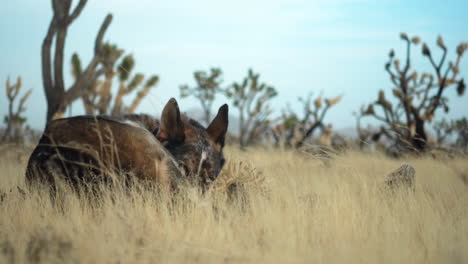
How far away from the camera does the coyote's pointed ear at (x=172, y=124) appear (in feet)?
13.2

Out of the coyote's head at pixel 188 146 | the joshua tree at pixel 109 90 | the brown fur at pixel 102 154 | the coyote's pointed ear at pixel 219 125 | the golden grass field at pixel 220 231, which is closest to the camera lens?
the golden grass field at pixel 220 231

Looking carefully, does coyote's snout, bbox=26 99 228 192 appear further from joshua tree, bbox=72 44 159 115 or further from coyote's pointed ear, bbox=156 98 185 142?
joshua tree, bbox=72 44 159 115

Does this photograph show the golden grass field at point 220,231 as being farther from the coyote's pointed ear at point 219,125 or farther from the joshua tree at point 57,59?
the joshua tree at point 57,59

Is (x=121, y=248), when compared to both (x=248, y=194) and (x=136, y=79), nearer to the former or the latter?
(x=248, y=194)

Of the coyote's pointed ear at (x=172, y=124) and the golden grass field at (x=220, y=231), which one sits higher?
the coyote's pointed ear at (x=172, y=124)

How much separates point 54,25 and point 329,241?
35.7 feet

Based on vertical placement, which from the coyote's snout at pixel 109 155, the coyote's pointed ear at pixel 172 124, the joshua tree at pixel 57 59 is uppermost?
the joshua tree at pixel 57 59

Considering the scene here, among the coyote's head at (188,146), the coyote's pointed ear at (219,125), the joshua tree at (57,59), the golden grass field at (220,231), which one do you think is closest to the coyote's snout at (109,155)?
the coyote's head at (188,146)

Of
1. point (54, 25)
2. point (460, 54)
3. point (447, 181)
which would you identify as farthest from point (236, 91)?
point (447, 181)

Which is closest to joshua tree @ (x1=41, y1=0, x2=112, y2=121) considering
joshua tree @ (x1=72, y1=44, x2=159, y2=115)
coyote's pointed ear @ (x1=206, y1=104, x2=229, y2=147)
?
joshua tree @ (x1=72, y1=44, x2=159, y2=115)

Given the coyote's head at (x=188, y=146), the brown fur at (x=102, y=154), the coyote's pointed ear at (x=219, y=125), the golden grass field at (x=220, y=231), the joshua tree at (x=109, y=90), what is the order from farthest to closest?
1. the joshua tree at (x=109, y=90)
2. the coyote's pointed ear at (x=219, y=125)
3. the coyote's head at (x=188, y=146)
4. the brown fur at (x=102, y=154)
5. the golden grass field at (x=220, y=231)

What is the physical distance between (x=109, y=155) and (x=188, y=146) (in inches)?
33.2

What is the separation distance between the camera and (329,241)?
10.2ft

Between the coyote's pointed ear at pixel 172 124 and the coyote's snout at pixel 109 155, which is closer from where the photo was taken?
the coyote's snout at pixel 109 155
